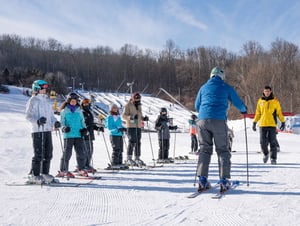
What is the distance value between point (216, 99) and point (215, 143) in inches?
21.6

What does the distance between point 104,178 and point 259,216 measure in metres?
3.26

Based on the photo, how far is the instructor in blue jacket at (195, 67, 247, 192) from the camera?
4168 millimetres

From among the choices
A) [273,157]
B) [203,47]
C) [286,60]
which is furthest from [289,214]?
[203,47]

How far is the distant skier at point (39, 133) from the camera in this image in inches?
200

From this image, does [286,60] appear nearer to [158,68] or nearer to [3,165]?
[158,68]

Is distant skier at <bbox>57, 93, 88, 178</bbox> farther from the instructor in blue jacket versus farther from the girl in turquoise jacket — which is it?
the instructor in blue jacket

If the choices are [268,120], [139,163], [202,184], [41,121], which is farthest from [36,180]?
[268,120]

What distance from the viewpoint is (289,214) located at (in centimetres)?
303

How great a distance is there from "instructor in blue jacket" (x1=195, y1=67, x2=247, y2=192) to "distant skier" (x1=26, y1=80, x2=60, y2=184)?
2320 millimetres

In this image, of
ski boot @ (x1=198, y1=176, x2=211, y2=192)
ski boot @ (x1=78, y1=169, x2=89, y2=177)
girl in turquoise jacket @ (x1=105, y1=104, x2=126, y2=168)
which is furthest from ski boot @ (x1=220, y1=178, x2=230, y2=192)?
girl in turquoise jacket @ (x1=105, y1=104, x2=126, y2=168)

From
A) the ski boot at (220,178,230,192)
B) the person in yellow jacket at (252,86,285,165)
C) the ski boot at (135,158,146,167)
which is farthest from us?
Answer: the ski boot at (135,158,146,167)

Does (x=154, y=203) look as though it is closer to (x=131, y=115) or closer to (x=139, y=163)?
(x=139, y=163)

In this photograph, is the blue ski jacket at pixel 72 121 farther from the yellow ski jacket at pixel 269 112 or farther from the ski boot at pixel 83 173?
the yellow ski jacket at pixel 269 112

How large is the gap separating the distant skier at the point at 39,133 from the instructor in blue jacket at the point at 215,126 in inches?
91.3
